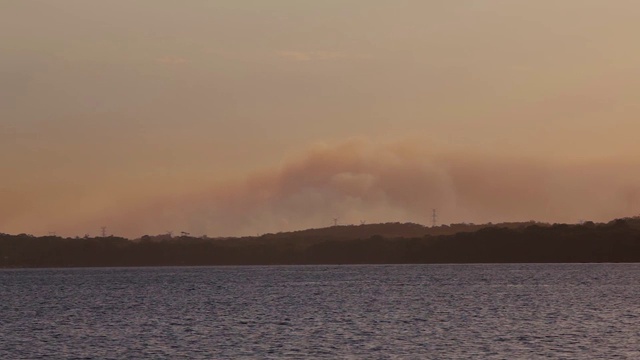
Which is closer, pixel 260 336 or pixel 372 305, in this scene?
pixel 260 336


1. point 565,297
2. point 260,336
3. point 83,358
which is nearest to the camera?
point 83,358

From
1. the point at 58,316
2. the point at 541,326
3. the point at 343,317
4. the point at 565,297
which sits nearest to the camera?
the point at 541,326

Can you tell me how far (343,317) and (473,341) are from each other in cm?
3562

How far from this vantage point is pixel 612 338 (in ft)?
334

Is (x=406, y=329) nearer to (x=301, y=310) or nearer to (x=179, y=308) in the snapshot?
(x=301, y=310)

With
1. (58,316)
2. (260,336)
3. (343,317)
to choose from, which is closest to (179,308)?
(58,316)

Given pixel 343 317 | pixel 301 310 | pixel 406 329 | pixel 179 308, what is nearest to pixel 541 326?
pixel 406 329

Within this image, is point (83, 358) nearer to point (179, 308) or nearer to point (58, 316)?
point (58, 316)

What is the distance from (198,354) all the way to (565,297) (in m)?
108

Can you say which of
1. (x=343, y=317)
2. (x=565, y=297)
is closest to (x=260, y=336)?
(x=343, y=317)

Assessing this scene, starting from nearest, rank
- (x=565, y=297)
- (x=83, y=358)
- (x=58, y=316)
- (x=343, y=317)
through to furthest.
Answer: (x=83, y=358)
(x=343, y=317)
(x=58, y=316)
(x=565, y=297)

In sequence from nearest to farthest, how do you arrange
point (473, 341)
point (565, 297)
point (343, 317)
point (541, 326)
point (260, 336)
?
point (473, 341) → point (260, 336) → point (541, 326) → point (343, 317) → point (565, 297)

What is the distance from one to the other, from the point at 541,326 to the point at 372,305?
156 ft

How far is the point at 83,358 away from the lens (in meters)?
91.9
